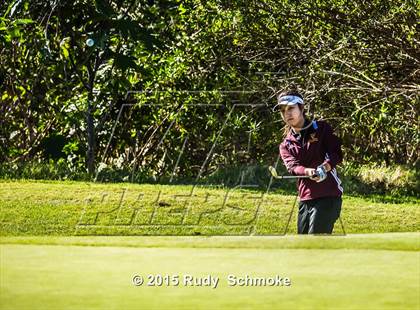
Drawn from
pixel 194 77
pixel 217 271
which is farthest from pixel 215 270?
pixel 194 77

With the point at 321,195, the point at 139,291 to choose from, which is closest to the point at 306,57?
the point at 321,195

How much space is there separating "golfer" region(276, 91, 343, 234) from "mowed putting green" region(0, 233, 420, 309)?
57.6 inches

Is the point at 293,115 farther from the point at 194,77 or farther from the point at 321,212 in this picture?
the point at 194,77

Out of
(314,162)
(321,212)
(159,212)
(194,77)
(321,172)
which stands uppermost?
(321,172)

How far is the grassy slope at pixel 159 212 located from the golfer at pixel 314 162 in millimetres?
2366

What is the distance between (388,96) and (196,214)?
3.12 metres

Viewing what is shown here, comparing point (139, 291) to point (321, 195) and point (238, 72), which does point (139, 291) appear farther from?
point (238, 72)

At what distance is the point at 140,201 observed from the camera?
36.1 ft

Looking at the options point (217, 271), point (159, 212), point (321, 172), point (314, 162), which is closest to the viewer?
point (217, 271)

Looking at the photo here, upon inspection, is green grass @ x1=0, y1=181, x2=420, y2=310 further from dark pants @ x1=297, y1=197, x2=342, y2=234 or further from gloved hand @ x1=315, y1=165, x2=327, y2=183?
dark pants @ x1=297, y1=197, x2=342, y2=234

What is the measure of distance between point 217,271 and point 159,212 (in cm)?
605

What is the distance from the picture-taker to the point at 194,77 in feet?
44.1

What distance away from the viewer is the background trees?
12.6 m

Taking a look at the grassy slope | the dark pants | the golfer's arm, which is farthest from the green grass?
the grassy slope
